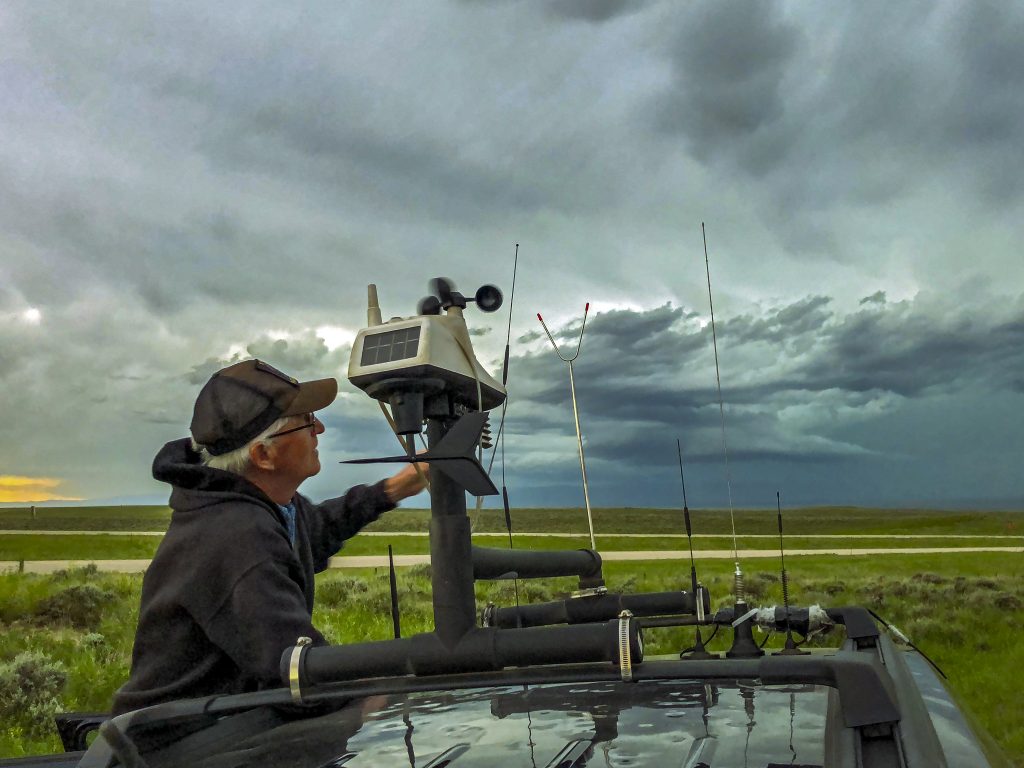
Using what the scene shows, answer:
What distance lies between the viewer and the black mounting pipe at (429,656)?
175cm

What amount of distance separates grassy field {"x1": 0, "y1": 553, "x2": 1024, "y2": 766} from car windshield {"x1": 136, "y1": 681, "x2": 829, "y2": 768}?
5406 millimetres

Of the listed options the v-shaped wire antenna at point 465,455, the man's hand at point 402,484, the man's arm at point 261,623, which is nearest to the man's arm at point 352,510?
the man's hand at point 402,484

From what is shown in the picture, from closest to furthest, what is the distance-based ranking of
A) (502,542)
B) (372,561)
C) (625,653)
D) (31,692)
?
(625,653), (31,692), (372,561), (502,542)

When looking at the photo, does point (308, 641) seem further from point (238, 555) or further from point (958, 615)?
point (958, 615)

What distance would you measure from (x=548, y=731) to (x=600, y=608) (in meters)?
1.22

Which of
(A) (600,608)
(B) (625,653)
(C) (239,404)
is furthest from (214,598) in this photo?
(B) (625,653)

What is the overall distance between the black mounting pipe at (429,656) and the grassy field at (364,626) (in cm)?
600

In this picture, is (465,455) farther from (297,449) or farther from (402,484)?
(402,484)

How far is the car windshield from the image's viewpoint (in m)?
1.81

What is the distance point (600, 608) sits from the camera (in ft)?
10.5

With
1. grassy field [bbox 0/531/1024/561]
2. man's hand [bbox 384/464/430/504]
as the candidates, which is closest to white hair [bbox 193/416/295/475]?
man's hand [bbox 384/464/430/504]

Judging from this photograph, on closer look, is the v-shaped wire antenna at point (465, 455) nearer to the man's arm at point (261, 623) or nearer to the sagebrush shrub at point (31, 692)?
the man's arm at point (261, 623)

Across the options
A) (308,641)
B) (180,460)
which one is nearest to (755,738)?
(308,641)

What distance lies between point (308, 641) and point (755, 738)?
0.92 meters
